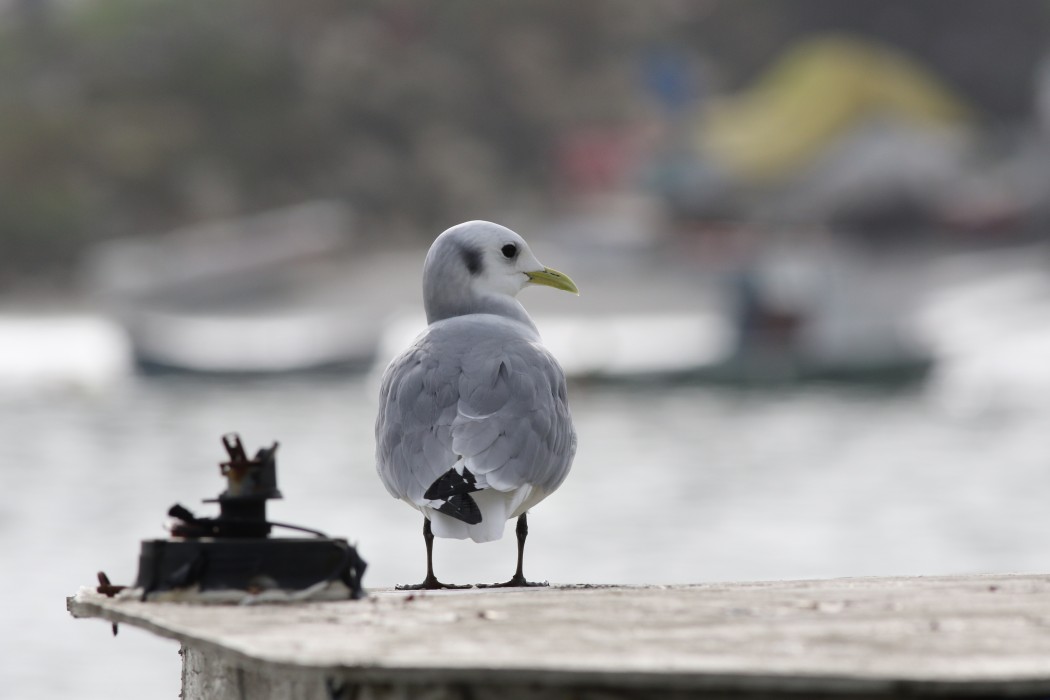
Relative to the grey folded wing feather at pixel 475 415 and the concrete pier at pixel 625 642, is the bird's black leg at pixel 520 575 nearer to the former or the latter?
the grey folded wing feather at pixel 475 415

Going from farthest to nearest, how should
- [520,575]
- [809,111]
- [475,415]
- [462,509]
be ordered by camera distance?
1. [809,111]
2. [520,575]
3. [475,415]
4. [462,509]

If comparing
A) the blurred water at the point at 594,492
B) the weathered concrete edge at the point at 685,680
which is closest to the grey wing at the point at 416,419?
the weathered concrete edge at the point at 685,680

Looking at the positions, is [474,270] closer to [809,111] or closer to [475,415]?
[475,415]

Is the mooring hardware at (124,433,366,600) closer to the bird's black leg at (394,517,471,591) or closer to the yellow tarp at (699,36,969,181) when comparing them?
the bird's black leg at (394,517,471,591)

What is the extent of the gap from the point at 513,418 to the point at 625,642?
1.41 meters

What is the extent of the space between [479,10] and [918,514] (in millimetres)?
43876

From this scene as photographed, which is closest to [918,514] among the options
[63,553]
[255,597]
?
[63,553]

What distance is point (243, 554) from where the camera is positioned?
4555mm

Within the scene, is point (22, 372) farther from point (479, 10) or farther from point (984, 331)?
point (479, 10)

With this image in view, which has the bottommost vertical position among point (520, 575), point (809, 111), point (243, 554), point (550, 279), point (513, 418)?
point (243, 554)

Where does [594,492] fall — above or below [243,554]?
above

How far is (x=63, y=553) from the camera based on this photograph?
20.5 m

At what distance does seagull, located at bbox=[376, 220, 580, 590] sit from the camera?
16.8 feet

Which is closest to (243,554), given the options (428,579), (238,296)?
(428,579)
